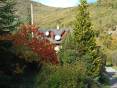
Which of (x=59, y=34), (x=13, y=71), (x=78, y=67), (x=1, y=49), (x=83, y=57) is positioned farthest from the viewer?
(x=59, y=34)

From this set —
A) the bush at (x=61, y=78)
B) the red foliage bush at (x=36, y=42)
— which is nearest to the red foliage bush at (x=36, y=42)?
the red foliage bush at (x=36, y=42)

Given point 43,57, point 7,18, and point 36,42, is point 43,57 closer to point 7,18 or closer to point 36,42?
point 36,42

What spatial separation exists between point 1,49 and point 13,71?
2.66 m

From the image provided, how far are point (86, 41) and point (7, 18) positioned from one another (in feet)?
36.4

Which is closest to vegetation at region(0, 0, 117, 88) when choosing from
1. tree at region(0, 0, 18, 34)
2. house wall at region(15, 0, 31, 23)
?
tree at region(0, 0, 18, 34)

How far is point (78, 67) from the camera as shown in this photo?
30750 millimetres

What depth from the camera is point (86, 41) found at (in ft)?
137

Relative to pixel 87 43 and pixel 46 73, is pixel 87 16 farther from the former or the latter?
pixel 46 73

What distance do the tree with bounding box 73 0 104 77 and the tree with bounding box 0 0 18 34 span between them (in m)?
8.02

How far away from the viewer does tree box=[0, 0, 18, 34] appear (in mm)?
29531

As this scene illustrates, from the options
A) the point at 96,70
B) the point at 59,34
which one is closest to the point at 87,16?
the point at 96,70

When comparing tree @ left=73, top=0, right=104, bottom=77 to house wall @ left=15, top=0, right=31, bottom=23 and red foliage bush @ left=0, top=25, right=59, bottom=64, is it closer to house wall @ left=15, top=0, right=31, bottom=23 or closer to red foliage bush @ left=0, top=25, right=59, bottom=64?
red foliage bush @ left=0, top=25, right=59, bottom=64

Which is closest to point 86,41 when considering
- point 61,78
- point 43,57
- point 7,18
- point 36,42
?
point 36,42

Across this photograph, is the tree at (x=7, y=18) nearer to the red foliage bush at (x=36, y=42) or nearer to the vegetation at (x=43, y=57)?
the vegetation at (x=43, y=57)
